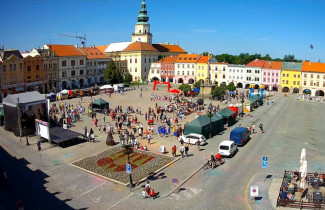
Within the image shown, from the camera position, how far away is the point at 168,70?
9469cm

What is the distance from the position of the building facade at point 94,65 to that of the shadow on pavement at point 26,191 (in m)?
59.4

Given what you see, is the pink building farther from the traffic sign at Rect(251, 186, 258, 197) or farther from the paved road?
the traffic sign at Rect(251, 186, 258, 197)

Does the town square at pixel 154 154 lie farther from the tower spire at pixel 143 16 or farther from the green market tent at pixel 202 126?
the tower spire at pixel 143 16

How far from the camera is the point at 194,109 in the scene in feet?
161

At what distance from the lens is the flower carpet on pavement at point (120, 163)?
843 inches

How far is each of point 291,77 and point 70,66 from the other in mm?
52995

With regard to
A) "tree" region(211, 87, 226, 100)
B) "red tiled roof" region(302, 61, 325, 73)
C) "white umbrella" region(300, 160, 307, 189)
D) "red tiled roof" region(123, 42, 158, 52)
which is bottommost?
"white umbrella" region(300, 160, 307, 189)

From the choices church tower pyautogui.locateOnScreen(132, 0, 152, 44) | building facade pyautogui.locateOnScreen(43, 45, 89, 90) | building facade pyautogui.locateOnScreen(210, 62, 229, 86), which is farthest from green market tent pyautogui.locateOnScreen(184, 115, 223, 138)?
church tower pyautogui.locateOnScreen(132, 0, 152, 44)

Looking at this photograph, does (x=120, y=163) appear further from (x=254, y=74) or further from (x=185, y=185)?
(x=254, y=74)

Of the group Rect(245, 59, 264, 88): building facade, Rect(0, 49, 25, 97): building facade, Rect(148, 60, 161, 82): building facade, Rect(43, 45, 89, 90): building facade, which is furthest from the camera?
Rect(148, 60, 161, 82): building facade

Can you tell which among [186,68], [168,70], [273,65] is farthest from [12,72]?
[273,65]

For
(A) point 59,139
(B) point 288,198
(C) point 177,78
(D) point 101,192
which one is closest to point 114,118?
(A) point 59,139

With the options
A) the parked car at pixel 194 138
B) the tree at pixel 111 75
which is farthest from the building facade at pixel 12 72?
the parked car at pixel 194 138

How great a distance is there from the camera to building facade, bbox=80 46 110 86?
80938mm
